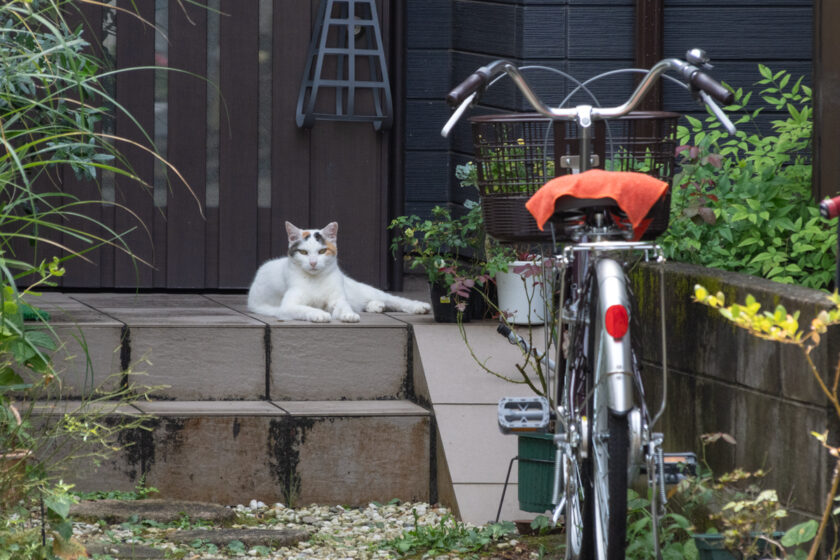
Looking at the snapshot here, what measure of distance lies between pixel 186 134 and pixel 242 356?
1452mm

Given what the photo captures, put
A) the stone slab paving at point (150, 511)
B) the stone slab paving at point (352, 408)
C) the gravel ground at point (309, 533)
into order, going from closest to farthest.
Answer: the gravel ground at point (309, 533)
the stone slab paving at point (150, 511)
the stone slab paving at point (352, 408)

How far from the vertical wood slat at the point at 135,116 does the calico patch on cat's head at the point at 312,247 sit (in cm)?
75

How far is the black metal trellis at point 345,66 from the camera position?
5.45 m

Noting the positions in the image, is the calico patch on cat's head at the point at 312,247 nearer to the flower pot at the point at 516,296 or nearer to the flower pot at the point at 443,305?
the flower pot at the point at 443,305

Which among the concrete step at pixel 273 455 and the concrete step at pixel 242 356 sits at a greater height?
the concrete step at pixel 242 356

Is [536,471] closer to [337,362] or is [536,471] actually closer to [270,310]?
[337,362]

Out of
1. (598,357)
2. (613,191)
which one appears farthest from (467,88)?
(598,357)

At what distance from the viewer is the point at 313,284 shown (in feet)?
16.9

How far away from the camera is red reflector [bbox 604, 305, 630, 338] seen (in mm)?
2207

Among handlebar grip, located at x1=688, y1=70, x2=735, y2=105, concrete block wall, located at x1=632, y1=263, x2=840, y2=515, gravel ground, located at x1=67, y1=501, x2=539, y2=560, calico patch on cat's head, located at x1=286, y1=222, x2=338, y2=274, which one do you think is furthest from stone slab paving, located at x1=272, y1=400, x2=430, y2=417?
handlebar grip, located at x1=688, y1=70, x2=735, y2=105

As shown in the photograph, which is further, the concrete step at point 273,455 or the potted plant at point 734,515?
the concrete step at point 273,455

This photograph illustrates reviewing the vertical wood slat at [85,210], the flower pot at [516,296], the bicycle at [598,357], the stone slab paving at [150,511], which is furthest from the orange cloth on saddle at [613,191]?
the vertical wood slat at [85,210]

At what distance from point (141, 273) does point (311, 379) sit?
4.60 feet

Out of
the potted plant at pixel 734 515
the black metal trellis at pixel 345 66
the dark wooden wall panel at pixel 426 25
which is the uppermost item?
the dark wooden wall panel at pixel 426 25
